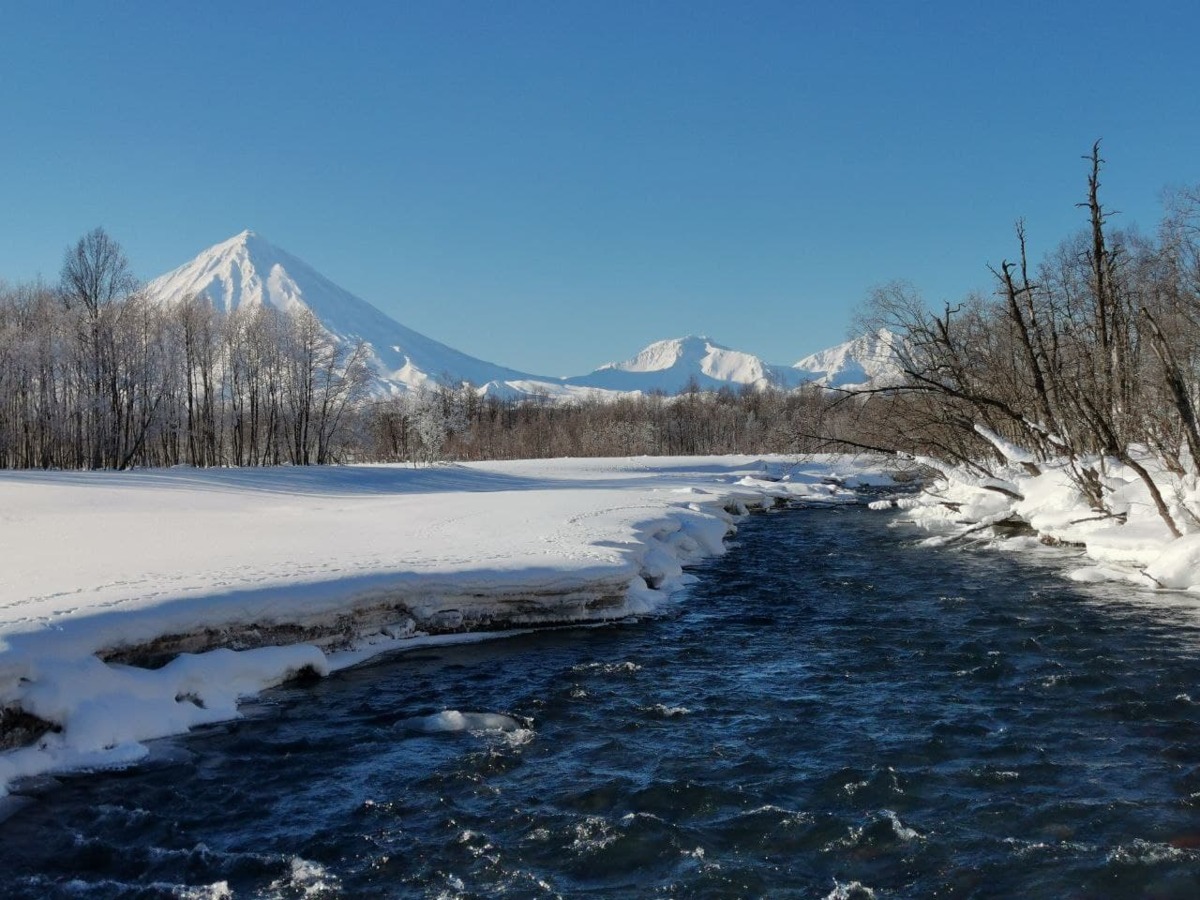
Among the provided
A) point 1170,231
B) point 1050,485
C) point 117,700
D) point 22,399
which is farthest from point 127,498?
point 1170,231

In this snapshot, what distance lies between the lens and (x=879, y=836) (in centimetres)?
707

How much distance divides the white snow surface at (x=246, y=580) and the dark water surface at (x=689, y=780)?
2.07ft

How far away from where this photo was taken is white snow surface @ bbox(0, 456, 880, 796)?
941cm

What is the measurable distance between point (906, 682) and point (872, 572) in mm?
9576

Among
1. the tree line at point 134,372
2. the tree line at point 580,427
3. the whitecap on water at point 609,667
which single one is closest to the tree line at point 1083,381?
the whitecap on water at point 609,667

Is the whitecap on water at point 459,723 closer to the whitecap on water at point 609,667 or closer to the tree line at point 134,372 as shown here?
the whitecap on water at point 609,667

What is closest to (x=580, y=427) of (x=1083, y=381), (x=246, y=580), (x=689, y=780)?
(x=1083, y=381)

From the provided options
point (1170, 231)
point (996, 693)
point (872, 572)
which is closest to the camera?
point (996, 693)

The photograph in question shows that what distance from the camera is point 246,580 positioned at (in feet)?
41.4

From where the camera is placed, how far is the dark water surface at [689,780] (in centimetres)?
658

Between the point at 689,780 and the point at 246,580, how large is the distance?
25.5 feet

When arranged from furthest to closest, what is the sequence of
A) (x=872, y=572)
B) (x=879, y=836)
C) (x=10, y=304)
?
(x=10, y=304)
(x=872, y=572)
(x=879, y=836)

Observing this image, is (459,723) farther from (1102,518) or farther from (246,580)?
(1102,518)

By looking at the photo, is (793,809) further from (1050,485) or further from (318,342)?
(318,342)
